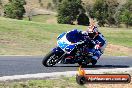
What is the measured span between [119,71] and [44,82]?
12.4 ft

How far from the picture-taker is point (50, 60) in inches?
603

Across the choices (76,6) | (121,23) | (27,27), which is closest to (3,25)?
(27,27)

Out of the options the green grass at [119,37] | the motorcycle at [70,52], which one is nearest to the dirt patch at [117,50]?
the green grass at [119,37]

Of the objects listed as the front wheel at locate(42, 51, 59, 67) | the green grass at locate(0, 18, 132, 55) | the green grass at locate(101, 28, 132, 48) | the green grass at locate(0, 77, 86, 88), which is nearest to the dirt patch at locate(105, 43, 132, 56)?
the green grass at locate(0, 18, 132, 55)

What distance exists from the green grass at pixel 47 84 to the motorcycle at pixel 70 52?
108 inches

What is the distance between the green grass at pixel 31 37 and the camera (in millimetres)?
25625

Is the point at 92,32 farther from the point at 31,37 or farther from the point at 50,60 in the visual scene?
the point at 31,37

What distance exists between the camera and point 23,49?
2562 cm

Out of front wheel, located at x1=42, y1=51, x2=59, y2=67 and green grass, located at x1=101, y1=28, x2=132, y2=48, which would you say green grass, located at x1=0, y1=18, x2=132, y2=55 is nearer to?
green grass, located at x1=101, y1=28, x2=132, y2=48

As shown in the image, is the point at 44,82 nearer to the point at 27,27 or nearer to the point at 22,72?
the point at 22,72

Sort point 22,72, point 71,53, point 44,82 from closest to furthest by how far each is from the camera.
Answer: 1. point 44,82
2. point 22,72
3. point 71,53

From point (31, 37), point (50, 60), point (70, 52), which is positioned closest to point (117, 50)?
point (31, 37)

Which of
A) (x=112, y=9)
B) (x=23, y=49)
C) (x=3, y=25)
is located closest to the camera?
(x=23, y=49)

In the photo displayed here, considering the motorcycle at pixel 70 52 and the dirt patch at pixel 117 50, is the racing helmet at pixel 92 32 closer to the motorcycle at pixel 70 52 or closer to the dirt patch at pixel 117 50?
the motorcycle at pixel 70 52
